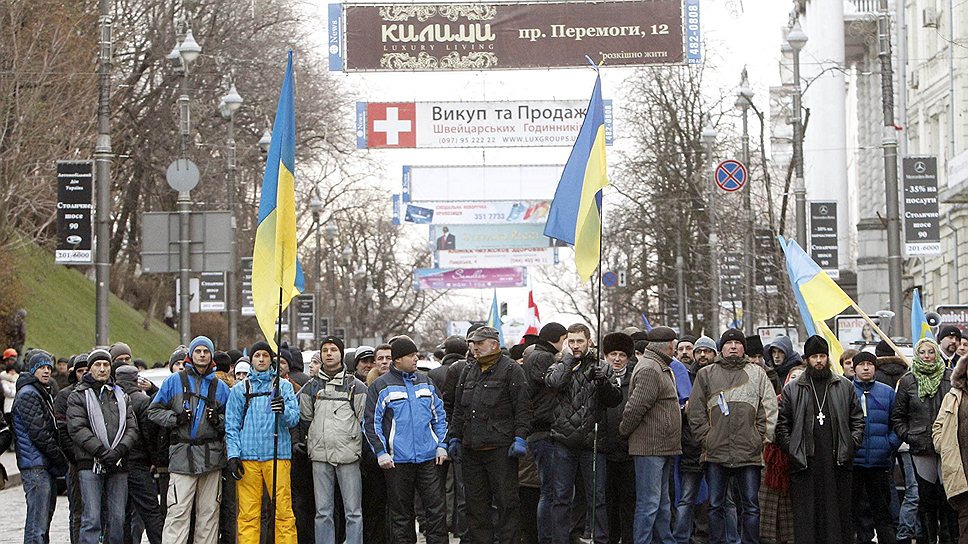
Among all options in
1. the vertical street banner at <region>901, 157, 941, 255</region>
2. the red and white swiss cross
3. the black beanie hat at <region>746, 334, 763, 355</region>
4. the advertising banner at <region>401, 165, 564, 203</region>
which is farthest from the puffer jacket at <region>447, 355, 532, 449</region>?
the advertising banner at <region>401, 165, 564, 203</region>

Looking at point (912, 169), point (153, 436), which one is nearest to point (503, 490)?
point (153, 436)

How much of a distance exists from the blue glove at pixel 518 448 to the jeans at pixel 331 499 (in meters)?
1.40

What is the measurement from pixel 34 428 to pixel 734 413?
19.2 feet

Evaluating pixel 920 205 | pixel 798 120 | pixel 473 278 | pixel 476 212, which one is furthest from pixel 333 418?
pixel 473 278

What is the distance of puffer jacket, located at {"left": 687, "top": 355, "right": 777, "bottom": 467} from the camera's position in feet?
47.7

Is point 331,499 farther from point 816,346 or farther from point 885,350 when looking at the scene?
point 885,350

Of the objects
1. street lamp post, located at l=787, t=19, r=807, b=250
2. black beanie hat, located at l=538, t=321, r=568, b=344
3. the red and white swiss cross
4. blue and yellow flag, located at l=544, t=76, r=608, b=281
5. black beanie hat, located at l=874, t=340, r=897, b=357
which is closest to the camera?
black beanie hat, located at l=538, t=321, r=568, b=344

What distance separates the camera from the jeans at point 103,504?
14.5 m

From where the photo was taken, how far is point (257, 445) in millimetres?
14305

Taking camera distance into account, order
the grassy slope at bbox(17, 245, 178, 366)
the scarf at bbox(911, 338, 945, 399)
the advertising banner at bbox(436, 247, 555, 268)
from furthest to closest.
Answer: the advertising banner at bbox(436, 247, 555, 268)
the grassy slope at bbox(17, 245, 178, 366)
the scarf at bbox(911, 338, 945, 399)

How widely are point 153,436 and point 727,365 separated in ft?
16.2

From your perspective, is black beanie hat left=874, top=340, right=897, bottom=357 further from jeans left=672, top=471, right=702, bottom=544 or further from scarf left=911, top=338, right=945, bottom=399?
jeans left=672, top=471, right=702, bottom=544

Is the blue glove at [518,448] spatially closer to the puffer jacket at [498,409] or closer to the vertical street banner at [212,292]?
the puffer jacket at [498,409]

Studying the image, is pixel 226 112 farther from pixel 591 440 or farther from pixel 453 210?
pixel 591 440
